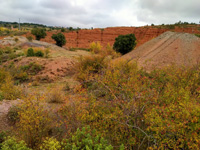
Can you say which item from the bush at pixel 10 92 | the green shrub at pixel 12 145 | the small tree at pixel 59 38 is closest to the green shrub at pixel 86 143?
the green shrub at pixel 12 145

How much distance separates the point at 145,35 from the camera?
43719mm

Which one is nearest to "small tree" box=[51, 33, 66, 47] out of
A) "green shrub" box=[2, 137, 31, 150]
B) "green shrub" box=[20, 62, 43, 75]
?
"green shrub" box=[20, 62, 43, 75]

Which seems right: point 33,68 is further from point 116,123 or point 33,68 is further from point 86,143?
point 86,143

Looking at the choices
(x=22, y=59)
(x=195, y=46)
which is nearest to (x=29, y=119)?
(x=22, y=59)

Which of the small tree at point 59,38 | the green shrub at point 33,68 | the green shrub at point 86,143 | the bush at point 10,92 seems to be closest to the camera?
the green shrub at point 86,143

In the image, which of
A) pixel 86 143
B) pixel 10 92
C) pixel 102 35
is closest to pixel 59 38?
pixel 102 35

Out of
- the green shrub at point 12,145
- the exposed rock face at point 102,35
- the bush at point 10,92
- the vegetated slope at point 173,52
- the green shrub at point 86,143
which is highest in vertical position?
the exposed rock face at point 102,35

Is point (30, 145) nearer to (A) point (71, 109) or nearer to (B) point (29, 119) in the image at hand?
(B) point (29, 119)

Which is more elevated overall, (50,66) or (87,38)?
(87,38)

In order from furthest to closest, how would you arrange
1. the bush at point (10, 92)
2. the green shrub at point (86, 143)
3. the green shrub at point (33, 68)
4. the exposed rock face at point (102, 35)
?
the exposed rock face at point (102, 35) → the green shrub at point (33, 68) → the bush at point (10, 92) → the green shrub at point (86, 143)

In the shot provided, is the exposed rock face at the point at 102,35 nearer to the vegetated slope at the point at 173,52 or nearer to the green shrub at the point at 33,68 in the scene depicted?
the vegetated slope at the point at 173,52

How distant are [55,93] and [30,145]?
3.84 metres

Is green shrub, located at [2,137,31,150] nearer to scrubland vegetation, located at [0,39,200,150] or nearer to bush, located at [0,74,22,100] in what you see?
scrubland vegetation, located at [0,39,200,150]

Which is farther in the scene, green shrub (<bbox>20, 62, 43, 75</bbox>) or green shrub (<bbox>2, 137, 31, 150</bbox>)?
green shrub (<bbox>20, 62, 43, 75</bbox>)
